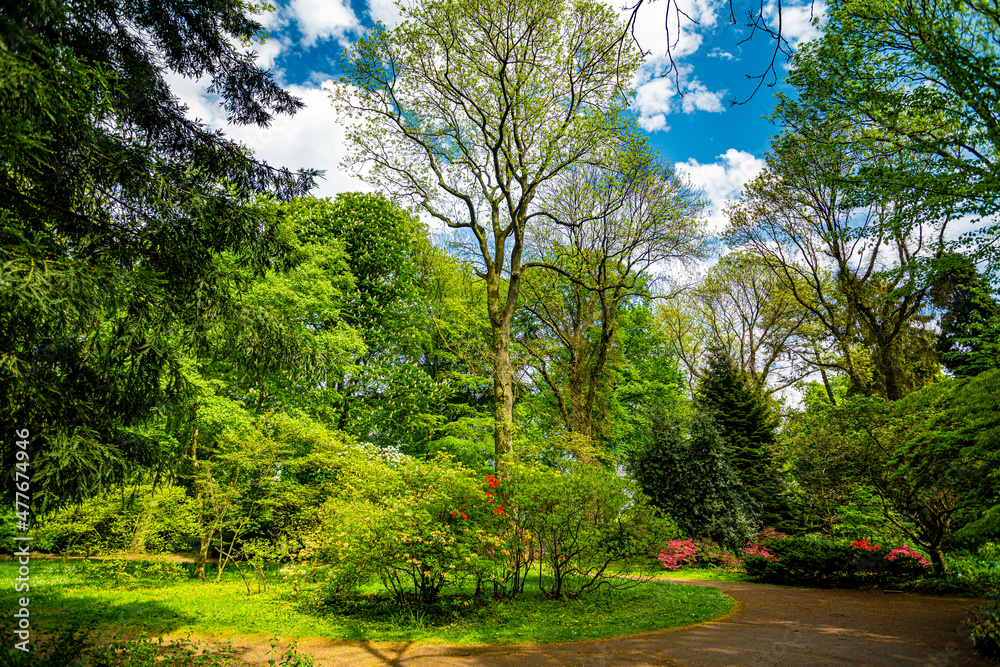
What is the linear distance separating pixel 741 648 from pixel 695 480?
1189cm

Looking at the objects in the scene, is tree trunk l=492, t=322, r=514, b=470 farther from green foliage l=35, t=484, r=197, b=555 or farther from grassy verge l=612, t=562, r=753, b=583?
grassy verge l=612, t=562, r=753, b=583

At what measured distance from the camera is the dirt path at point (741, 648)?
17.5 ft

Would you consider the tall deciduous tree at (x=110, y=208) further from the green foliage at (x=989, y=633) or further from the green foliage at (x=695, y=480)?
the green foliage at (x=695, y=480)

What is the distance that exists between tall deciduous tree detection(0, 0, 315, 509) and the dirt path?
121 inches

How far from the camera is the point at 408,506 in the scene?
768 cm

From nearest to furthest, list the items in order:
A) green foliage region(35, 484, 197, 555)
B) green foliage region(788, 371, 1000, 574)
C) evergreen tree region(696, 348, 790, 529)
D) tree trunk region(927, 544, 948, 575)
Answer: green foliage region(788, 371, 1000, 574) → green foliage region(35, 484, 197, 555) → tree trunk region(927, 544, 948, 575) → evergreen tree region(696, 348, 790, 529)

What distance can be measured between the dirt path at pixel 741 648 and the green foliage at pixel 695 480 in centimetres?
886

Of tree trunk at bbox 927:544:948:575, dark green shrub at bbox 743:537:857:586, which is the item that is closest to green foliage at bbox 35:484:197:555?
dark green shrub at bbox 743:537:857:586

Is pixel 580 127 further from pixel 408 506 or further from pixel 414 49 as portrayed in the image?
pixel 408 506

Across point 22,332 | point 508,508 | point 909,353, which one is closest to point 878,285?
point 909,353

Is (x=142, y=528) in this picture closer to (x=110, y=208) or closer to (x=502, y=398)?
(x=110, y=208)

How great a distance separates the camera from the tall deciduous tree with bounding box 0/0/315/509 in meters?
3.87

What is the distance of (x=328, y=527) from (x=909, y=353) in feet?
70.6

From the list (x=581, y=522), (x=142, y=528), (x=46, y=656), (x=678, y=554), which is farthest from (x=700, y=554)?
(x=46, y=656)
